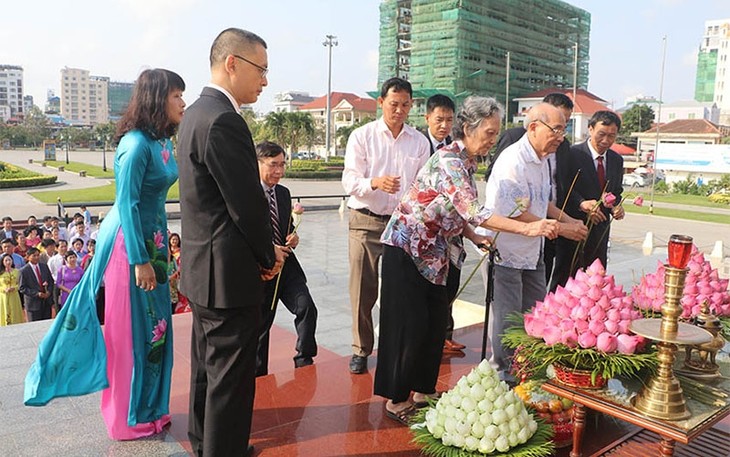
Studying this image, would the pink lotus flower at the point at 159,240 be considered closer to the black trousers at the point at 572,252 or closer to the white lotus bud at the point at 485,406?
the white lotus bud at the point at 485,406

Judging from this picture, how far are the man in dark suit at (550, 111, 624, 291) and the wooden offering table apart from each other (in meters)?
2.02

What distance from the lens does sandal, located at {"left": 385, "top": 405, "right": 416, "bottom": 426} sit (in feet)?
8.77

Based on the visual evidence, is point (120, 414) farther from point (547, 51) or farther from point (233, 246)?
point (547, 51)

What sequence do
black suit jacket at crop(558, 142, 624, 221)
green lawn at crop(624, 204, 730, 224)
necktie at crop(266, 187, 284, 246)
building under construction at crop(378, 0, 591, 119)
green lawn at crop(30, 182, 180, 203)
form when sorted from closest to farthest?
1. necktie at crop(266, 187, 284, 246)
2. black suit jacket at crop(558, 142, 624, 221)
3. green lawn at crop(624, 204, 730, 224)
4. green lawn at crop(30, 182, 180, 203)
5. building under construction at crop(378, 0, 591, 119)

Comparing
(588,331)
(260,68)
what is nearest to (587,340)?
(588,331)

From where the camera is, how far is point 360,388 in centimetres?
309

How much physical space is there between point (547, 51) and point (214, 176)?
6466 centimetres

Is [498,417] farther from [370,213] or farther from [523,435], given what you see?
[370,213]

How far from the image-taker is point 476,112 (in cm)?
262

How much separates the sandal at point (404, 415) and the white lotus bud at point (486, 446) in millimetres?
626

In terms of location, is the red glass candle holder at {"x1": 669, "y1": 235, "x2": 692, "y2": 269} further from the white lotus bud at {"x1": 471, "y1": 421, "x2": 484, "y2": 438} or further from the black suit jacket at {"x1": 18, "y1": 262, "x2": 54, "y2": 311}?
the black suit jacket at {"x1": 18, "y1": 262, "x2": 54, "y2": 311}

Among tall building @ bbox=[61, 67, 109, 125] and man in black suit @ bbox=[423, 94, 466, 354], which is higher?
tall building @ bbox=[61, 67, 109, 125]

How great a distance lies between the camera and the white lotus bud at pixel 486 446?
204 cm

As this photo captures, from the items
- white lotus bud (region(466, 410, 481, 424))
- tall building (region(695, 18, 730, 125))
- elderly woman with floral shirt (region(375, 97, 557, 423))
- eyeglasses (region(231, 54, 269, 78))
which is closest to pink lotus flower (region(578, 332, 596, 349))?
white lotus bud (region(466, 410, 481, 424))
